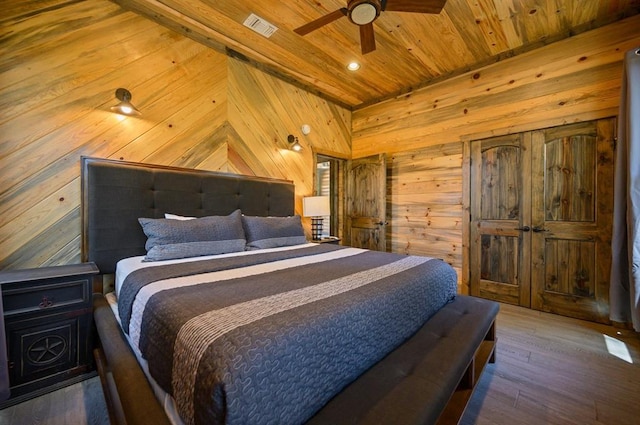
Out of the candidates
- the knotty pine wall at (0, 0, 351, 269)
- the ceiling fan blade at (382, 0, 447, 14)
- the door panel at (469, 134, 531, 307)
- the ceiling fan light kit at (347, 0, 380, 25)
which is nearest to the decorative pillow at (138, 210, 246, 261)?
the knotty pine wall at (0, 0, 351, 269)

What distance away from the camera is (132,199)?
2.32 meters

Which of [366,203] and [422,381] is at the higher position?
[366,203]

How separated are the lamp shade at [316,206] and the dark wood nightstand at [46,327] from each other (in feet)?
7.91

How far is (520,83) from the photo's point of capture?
10.1 ft

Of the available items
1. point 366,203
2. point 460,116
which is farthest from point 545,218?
point 366,203

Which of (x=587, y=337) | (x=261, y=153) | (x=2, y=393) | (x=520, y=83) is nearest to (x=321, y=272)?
(x=2, y=393)

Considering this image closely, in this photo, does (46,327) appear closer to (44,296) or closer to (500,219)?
(44,296)

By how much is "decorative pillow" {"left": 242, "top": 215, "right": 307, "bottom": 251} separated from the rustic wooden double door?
2.32 meters

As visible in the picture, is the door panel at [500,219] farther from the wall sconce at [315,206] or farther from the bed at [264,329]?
the wall sconce at [315,206]

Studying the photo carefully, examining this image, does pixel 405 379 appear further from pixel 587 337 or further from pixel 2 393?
pixel 587 337

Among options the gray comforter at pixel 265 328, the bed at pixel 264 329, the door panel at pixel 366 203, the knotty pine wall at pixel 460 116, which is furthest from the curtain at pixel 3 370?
the knotty pine wall at pixel 460 116

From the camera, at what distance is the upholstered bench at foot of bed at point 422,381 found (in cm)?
90

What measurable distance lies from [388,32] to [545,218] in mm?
2633

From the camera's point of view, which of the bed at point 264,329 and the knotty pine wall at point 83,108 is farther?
the knotty pine wall at point 83,108
